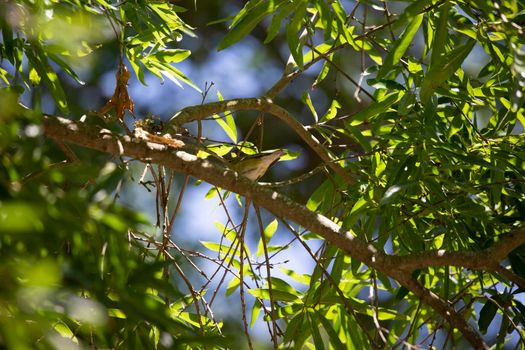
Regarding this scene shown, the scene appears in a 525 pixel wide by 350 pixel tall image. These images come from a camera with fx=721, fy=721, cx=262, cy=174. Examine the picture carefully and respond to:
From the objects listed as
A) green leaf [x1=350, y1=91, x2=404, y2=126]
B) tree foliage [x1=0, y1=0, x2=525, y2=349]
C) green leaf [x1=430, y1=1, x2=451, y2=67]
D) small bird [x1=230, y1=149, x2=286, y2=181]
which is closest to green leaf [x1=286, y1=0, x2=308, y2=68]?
tree foliage [x1=0, y1=0, x2=525, y2=349]

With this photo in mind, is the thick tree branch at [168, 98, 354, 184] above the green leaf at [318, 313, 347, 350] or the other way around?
above

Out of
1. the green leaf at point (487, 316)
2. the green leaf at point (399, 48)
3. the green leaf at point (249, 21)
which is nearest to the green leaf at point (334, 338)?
the green leaf at point (487, 316)

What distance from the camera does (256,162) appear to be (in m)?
2.36

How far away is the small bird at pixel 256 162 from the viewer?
2.33 m

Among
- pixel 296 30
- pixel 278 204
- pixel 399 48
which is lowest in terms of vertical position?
pixel 278 204

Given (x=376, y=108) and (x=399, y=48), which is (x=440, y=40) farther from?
(x=376, y=108)

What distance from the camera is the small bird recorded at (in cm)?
233

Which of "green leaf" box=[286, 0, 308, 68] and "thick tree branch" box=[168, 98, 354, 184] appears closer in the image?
"green leaf" box=[286, 0, 308, 68]

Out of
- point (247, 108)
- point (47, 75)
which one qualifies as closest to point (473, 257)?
point (247, 108)

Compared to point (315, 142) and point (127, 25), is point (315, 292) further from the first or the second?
point (127, 25)

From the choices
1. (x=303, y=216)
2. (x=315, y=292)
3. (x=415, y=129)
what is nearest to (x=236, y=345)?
(x=303, y=216)

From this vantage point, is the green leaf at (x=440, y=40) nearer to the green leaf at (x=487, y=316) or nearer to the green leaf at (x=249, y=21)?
the green leaf at (x=249, y=21)

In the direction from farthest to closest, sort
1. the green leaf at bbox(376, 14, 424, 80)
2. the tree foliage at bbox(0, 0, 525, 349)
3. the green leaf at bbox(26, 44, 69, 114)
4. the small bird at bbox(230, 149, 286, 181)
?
the small bird at bbox(230, 149, 286, 181) < the green leaf at bbox(26, 44, 69, 114) < the green leaf at bbox(376, 14, 424, 80) < the tree foliage at bbox(0, 0, 525, 349)

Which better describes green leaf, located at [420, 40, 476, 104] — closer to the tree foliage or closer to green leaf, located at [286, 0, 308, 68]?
the tree foliage
